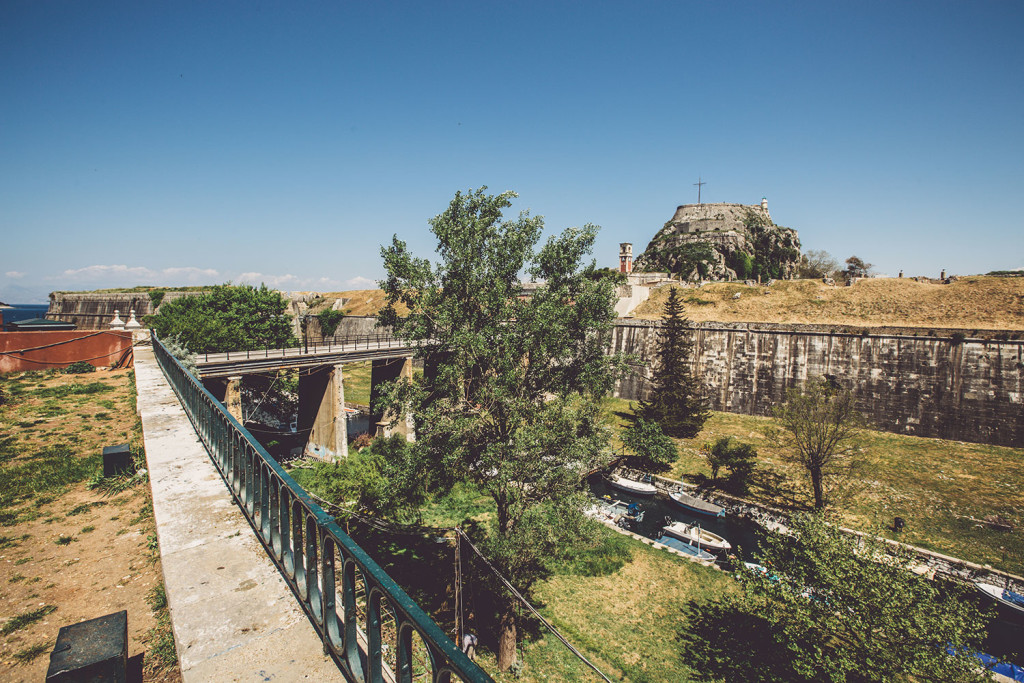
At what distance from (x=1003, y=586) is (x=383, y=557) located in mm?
21547

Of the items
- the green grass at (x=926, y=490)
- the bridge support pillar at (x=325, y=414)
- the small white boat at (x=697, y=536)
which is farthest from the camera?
the bridge support pillar at (x=325, y=414)

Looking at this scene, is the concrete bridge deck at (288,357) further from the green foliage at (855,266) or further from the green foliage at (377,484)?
the green foliage at (855,266)

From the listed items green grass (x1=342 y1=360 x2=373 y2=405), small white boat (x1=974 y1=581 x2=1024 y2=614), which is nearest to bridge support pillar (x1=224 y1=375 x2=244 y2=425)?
green grass (x1=342 y1=360 x2=373 y2=405)

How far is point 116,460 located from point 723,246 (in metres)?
75.6

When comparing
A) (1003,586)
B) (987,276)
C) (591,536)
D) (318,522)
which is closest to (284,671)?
(318,522)

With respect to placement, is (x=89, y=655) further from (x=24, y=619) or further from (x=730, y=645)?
(x=730, y=645)

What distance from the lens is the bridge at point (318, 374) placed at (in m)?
23.6

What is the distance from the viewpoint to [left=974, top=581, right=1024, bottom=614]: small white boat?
47.3ft

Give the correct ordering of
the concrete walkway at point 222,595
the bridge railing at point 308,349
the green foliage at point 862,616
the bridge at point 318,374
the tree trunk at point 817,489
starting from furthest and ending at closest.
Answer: the bridge railing at point 308,349, the bridge at point 318,374, the tree trunk at point 817,489, the green foliage at point 862,616, the concrete walkway at point 222,595

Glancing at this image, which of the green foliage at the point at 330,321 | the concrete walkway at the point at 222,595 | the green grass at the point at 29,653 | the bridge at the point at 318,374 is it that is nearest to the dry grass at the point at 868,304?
the bridge at the point at 318,374

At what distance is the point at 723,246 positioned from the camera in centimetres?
6950

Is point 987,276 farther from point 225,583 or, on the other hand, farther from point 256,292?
point 256,292

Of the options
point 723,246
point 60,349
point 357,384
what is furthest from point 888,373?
point 357,384

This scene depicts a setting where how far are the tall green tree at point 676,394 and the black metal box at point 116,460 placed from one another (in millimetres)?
27381
